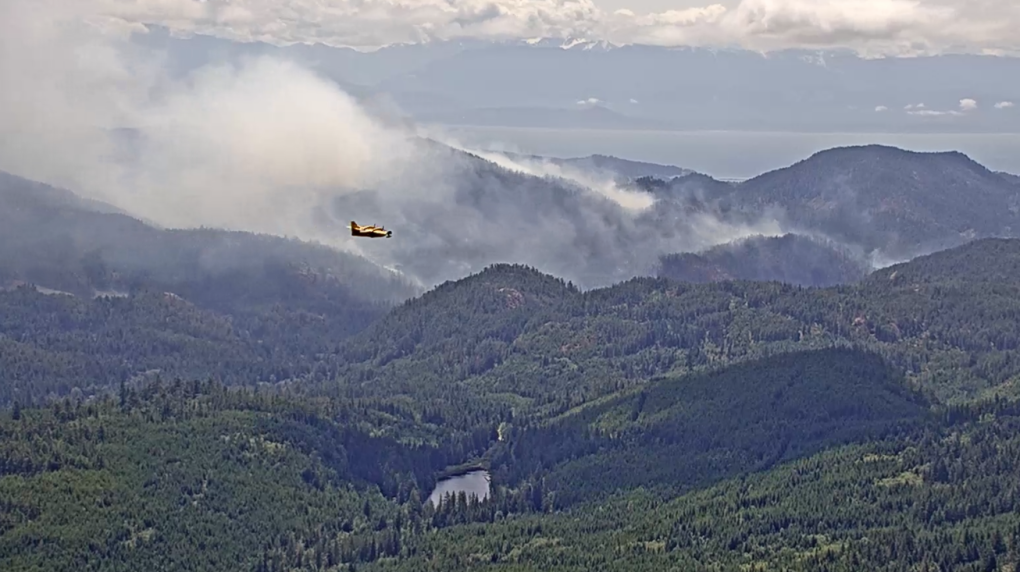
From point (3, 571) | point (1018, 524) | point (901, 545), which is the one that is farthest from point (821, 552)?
point (3, 571)

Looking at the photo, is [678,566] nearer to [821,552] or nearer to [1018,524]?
[821,552]

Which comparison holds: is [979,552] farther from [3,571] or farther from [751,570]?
[3,571]

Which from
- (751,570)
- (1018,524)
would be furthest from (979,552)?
(751,570)

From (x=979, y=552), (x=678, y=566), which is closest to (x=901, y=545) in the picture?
(x=979, y=552)

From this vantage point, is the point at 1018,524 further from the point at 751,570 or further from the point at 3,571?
the point at 3,571

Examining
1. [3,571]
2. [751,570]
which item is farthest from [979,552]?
[3,571]
